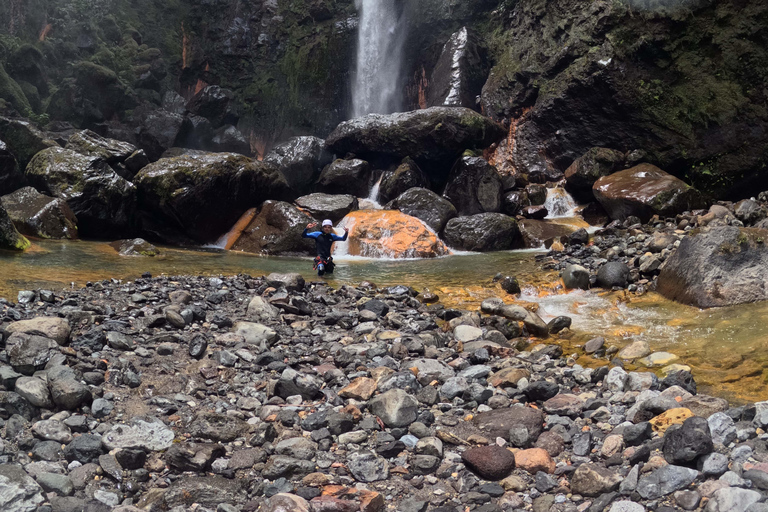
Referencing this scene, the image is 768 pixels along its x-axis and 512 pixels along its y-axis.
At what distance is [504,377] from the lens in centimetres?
493

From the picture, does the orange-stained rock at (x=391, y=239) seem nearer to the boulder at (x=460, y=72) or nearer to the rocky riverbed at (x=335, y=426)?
the rocky riverbed at (x=335, y=426)

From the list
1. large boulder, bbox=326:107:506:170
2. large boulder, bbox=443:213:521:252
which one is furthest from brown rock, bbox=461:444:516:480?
large boulder, bbox=326:107:506:170

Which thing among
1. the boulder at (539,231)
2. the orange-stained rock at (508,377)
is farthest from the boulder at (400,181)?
the orange-stained rock at (508,377)

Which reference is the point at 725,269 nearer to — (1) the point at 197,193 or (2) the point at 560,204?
(2) the point at 560,204

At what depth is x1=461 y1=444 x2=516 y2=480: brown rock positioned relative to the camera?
11.3 ft

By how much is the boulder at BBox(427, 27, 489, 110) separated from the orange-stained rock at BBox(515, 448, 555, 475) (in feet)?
66.0

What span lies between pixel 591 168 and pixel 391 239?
7.19 meters

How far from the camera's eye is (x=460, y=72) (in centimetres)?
2267

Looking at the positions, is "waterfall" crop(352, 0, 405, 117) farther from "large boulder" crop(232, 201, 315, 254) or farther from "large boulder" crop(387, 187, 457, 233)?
"large boulder" crop(232, 201, 315, 254)

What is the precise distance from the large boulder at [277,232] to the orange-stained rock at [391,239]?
3.64 ft

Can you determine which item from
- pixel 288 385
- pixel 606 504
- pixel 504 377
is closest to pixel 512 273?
pixel 504 377

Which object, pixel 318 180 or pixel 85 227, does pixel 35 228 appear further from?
pixel 318 180

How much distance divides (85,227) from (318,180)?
8008mm

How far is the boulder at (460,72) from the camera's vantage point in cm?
2253
